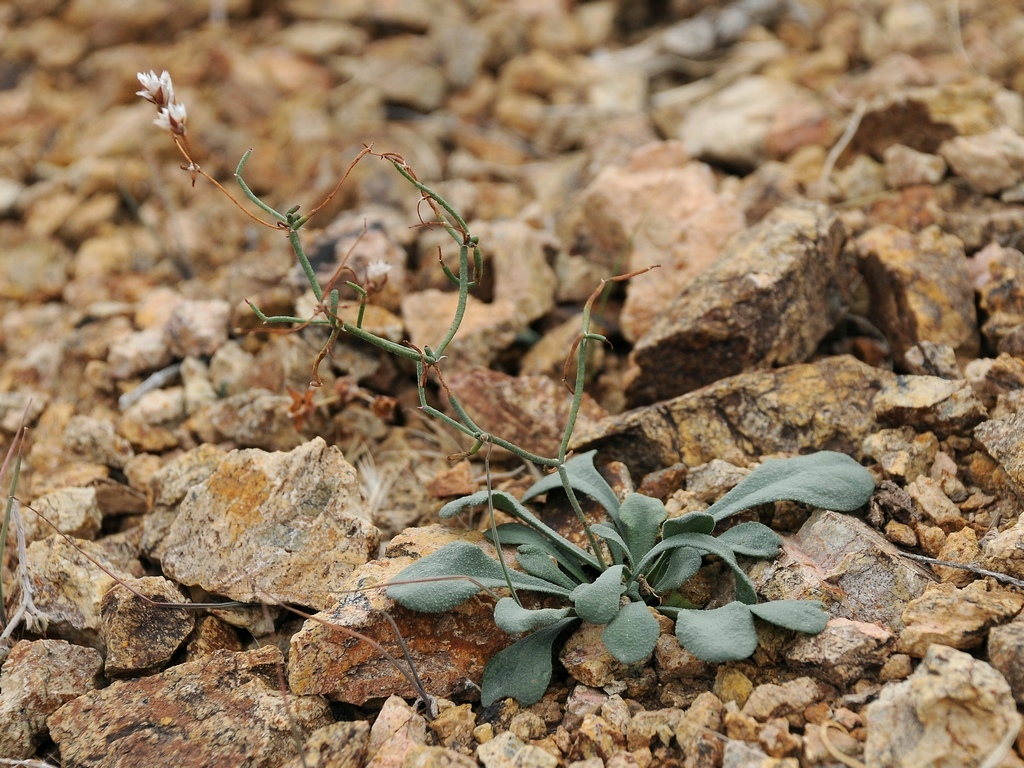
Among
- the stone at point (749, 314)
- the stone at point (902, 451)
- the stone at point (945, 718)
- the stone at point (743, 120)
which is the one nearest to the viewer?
the stone at point (945, 718)

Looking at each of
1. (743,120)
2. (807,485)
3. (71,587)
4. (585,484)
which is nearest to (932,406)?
(807,485)

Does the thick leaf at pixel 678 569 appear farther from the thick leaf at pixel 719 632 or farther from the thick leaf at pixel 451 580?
the thick leaf at pixel 451 580

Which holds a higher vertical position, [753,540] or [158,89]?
[158,89]

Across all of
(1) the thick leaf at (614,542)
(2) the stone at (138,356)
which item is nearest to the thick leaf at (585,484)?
(1) the thick leaf at (614,542)

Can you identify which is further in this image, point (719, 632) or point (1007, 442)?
point (1007, 442)

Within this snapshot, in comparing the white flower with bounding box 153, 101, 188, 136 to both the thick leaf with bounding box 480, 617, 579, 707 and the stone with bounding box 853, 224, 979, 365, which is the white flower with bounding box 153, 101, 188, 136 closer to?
the thick leaf with bounding box 480, 617, 579, 707

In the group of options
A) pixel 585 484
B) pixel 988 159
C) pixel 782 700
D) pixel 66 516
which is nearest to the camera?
pixel 782 700

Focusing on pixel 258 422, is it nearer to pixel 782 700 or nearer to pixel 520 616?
pixel 520 616
